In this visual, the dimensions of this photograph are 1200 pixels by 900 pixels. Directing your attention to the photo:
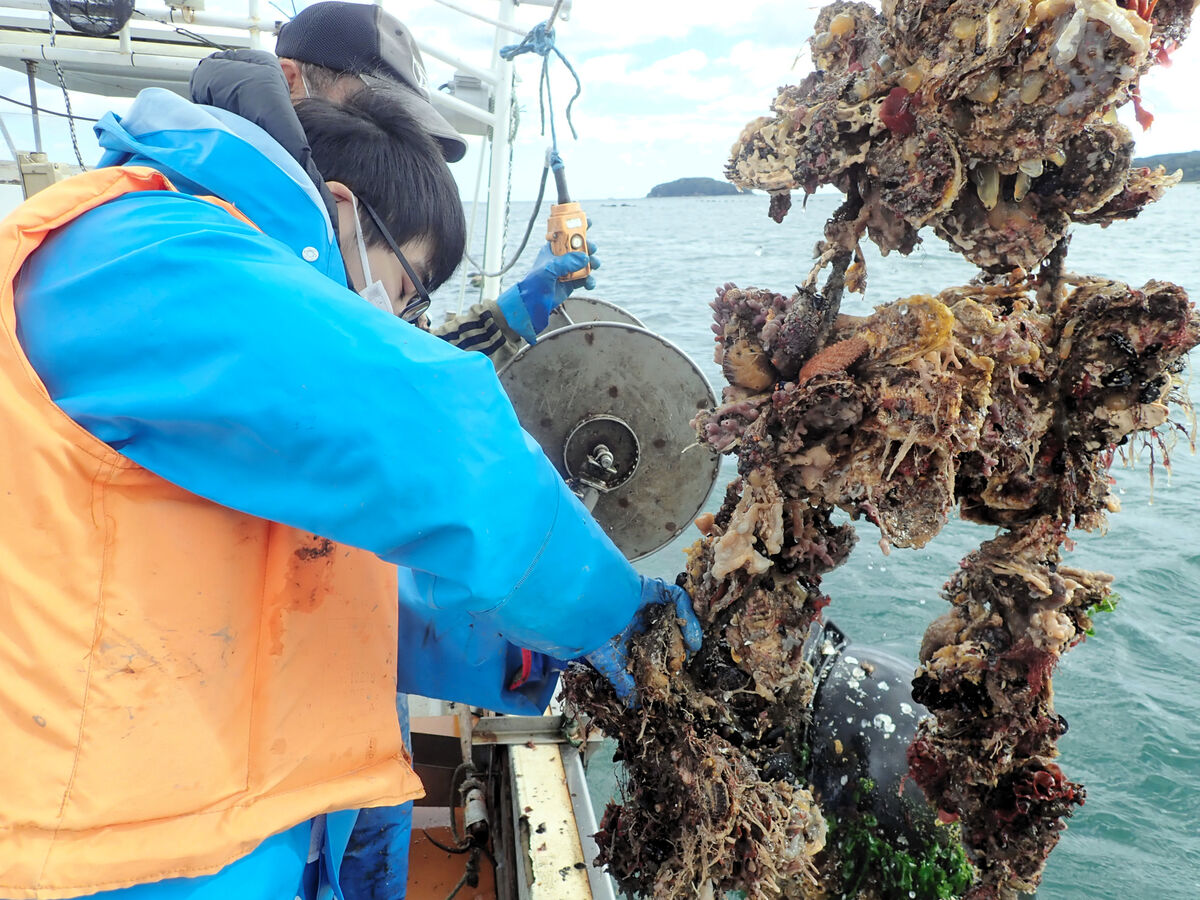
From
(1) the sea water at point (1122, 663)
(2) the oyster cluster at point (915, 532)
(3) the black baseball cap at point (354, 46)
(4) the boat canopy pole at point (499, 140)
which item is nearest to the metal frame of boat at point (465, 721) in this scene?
(4) the boat canopy pole at point (499, 140)

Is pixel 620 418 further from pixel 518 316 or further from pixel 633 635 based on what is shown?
pixel 633 635

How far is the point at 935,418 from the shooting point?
4.97ft

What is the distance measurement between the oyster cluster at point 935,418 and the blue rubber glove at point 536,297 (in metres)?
2.17

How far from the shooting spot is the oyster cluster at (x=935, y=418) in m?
1.43

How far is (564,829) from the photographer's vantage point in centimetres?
298

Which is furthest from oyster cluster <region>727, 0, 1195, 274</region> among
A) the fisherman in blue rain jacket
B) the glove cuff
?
the glove cuff

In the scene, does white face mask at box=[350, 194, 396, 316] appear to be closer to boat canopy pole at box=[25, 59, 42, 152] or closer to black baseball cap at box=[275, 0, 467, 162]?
black baseball cap at box=[275, 0, 467, 162]

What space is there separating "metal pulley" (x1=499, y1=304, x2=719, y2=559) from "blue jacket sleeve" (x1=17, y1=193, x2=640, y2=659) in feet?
6.97

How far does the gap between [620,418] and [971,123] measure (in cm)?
222

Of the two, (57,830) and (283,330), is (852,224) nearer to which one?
(283,330)

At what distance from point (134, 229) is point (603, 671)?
4.65ft

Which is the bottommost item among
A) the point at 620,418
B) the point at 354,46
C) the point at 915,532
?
the point at 620,418

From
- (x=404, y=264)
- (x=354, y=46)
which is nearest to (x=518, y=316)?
(x=354, y=46)

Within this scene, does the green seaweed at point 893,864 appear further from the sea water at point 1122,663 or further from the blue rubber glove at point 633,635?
the sea water at point 1122,663
